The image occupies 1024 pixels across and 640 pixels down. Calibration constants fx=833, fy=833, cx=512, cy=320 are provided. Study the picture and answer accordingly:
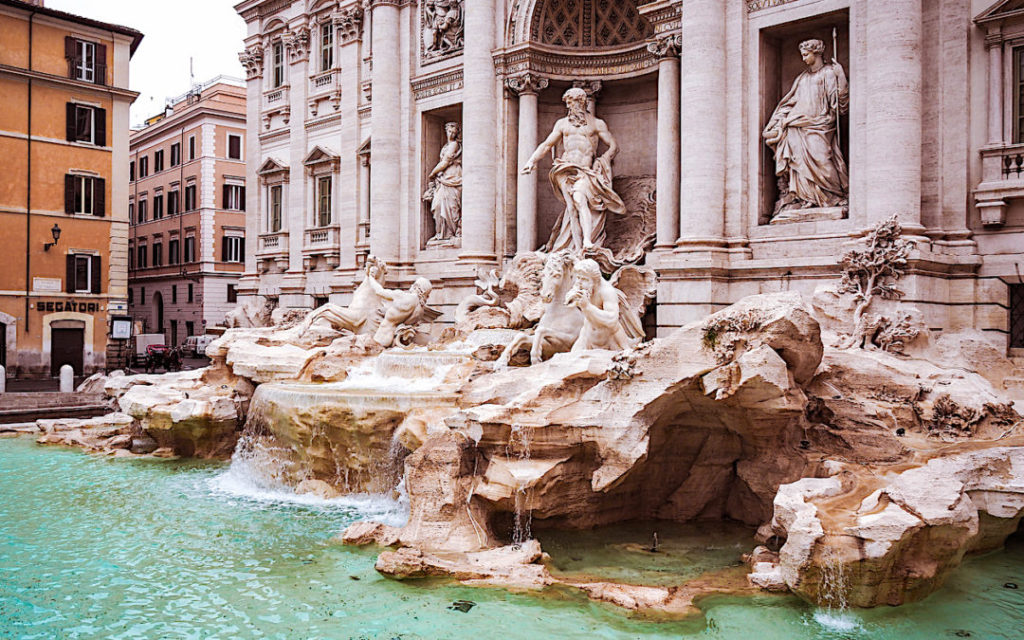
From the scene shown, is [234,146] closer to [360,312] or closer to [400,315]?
[360,312]

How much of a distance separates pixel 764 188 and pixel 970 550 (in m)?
7.04

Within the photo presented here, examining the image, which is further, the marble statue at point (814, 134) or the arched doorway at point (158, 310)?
the arched doorway at point (158, 310)

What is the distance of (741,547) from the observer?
28.1 feet

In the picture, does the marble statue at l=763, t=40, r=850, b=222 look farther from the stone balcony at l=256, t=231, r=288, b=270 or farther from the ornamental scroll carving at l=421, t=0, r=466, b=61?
the stone balcony at l=256, t=231, r=288, b=270

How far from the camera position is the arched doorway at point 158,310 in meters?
42.7

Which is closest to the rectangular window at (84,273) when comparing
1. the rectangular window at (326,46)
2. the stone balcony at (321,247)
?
the stone balcony at (321,247)

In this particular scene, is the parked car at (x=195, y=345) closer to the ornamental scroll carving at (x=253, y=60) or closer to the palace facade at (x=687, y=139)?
the ornamental scroll carving at (x=253, y=60)

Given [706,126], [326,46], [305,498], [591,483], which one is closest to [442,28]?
[326,46]

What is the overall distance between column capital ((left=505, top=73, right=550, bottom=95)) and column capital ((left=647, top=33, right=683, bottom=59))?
2805 millimetres

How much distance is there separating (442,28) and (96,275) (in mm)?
15935

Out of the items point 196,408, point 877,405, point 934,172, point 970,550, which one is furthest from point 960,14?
point 196,408

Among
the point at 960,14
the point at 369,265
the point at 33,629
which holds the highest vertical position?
the point at 960,14

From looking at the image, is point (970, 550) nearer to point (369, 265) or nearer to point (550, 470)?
point (550, 470)

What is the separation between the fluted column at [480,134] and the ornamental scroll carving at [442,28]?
111 cm
